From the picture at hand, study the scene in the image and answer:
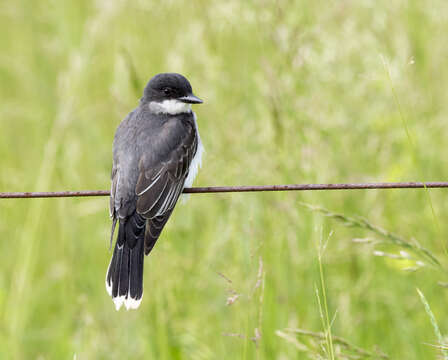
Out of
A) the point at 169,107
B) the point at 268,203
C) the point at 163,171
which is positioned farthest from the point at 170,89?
the point at 268,203

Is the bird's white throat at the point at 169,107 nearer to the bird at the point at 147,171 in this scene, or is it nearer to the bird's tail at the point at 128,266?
the bird at the point at 147,171

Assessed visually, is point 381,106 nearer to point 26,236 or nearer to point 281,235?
point 281,235

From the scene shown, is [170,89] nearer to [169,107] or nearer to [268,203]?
[169,107]

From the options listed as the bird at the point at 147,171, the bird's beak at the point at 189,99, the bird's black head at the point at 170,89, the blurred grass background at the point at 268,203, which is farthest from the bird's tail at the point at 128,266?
the bird's black head at the point at 170,89

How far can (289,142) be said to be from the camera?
416cm

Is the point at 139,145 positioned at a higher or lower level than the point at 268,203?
higher

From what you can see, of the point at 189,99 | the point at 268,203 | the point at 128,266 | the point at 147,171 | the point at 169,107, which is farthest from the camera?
the point at 169,107

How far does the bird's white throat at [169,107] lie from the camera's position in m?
4.39

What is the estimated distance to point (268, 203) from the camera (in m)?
4.14

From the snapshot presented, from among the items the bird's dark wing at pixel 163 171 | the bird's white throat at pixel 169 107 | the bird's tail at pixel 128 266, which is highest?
the bird's white throat at pixel 169 107

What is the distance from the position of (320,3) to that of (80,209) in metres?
2.36

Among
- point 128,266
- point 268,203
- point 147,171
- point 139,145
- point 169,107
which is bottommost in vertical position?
point 128,266

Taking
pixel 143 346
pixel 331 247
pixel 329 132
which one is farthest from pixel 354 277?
pixel 143 346

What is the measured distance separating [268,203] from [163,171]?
2.15 feet
